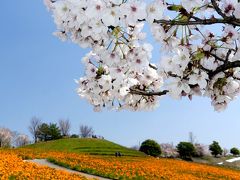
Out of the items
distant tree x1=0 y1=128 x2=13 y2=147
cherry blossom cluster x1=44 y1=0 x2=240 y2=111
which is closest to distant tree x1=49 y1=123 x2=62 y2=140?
distant tree x1=0 y1=128 x2=13 y2=147

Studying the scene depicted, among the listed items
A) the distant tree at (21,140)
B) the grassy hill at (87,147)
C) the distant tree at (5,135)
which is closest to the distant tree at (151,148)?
the grassy hill at (87,147)

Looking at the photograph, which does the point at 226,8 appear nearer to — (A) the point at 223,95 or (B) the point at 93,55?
(A) the point at 223,95

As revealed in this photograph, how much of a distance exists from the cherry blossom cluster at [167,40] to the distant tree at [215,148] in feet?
211

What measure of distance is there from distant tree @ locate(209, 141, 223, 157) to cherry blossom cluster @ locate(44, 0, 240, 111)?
64.4m

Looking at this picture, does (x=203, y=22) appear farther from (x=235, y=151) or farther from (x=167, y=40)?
(x=235, y=151)

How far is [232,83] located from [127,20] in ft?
4.00

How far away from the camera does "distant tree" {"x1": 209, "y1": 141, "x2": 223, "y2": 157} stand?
65.3 meters

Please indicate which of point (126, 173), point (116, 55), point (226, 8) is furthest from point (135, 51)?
point (126, 173)

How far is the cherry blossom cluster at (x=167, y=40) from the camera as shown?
2.55 m

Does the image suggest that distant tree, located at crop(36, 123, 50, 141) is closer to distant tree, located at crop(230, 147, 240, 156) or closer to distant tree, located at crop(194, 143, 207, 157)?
distant tree, located at crop(194, 143, 207, 157)

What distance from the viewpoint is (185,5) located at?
265cm

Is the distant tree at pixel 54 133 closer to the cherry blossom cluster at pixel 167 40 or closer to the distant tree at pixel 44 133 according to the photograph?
the distant tree at pixel 44 133

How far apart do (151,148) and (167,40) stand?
165 ft

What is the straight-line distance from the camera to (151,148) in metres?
52.7
